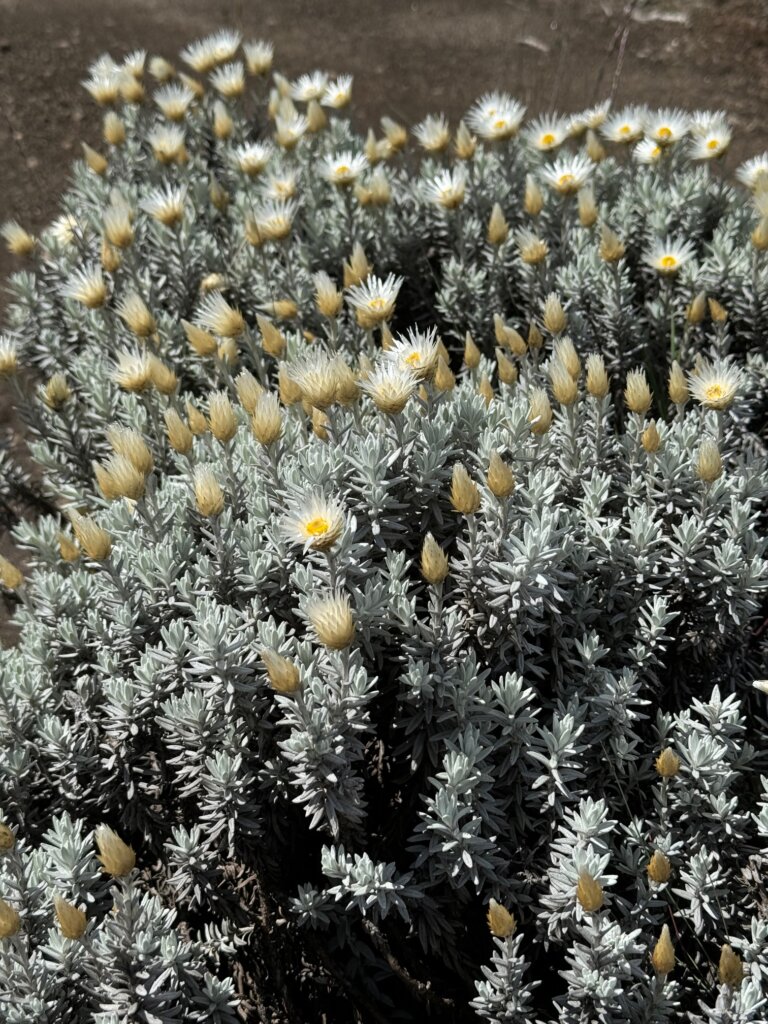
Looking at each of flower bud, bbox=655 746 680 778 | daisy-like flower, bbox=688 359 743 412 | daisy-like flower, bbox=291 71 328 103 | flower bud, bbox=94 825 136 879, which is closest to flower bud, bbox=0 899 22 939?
flower bud, bbox=94 825 136 879

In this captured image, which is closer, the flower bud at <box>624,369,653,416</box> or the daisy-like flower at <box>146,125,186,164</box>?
the flower bud at <box>624,369,653,416</box>

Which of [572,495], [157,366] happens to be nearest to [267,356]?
[157,366]

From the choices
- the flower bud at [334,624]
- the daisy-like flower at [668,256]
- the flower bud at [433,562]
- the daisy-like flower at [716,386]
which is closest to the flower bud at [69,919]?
the flower bud at [334,624]

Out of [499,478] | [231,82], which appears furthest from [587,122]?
[499,478]

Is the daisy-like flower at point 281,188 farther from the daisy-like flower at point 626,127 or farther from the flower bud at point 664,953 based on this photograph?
the flower bud at point 664,953

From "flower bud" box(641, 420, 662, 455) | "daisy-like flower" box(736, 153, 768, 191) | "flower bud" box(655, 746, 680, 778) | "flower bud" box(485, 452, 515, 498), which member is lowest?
Result: "flower bud" box(655, 746, 680, 778)

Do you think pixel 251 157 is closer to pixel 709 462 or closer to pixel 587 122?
pixel 587 122

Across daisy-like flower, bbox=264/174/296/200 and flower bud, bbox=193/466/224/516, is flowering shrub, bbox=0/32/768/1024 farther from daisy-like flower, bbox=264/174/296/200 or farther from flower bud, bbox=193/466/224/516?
daisy-like flower, bbox=264/174/296/200
